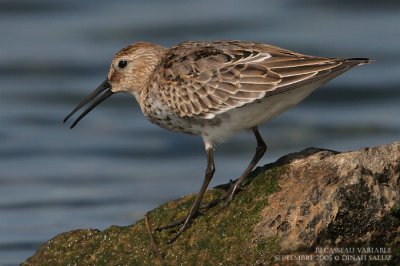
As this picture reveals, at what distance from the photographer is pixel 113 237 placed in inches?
316

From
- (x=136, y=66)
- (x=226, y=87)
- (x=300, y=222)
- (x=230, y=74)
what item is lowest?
(x=300, y=222)

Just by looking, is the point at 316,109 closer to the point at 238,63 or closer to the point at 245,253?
the point at 238,63

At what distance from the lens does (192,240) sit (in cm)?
770

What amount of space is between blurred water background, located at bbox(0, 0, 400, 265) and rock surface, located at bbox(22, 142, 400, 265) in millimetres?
2927

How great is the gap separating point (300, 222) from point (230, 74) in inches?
70.9

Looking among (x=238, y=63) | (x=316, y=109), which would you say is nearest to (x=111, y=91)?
(x=238, y=63)

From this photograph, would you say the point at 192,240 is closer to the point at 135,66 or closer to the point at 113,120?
the point at 135,66

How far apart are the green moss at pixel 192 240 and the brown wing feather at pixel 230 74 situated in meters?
0.70

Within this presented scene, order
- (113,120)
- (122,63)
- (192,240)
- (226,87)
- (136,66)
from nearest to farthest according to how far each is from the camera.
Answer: (192,240) < (226,87) < (136,66) < (122,63) < (113,120)

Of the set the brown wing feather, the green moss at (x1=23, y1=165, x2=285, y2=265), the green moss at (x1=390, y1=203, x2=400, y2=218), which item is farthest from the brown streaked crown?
the green moss at (x1=390, y1=203, x2=400, y2=218)

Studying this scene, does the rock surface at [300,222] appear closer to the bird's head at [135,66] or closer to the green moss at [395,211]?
the green moss at [395,211]

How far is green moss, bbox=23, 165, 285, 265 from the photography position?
7.36m

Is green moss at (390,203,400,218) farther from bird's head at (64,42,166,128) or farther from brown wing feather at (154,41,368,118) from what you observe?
bird's head at (64,42,166,128)

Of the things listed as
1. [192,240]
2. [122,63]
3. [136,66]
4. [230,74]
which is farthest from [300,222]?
[122,63]
